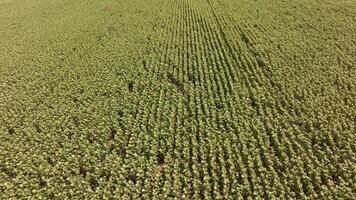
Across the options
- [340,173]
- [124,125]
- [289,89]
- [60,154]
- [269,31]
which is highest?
[269,31]

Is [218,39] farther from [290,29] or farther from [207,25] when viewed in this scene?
[290,29]

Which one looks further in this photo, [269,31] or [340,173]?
[269,31]

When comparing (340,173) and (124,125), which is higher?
(340,173)

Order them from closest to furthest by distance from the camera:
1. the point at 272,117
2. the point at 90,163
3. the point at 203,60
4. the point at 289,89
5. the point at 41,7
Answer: the point at 90,163, the point at 272,117, the point at 289,89, the point at 203,60, the point at 41,7

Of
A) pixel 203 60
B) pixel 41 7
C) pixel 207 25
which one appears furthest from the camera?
pixel 41 7

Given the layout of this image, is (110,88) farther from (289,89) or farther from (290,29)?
(290,29)

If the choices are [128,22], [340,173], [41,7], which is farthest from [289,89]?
[41,7]
